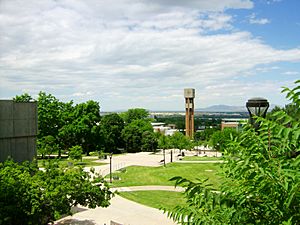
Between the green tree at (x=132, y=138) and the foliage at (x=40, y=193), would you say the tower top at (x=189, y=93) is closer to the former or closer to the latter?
the green tree at (x=132, y=138)

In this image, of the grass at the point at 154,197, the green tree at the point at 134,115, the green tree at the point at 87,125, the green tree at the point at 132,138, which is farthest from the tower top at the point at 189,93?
the grass at the point at 154,197

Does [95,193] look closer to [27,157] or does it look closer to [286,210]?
[27,157]

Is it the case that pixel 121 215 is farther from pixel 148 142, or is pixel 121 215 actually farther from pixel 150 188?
pixel 148 142

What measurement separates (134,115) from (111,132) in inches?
1056

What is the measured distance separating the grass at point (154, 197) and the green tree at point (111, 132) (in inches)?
1469

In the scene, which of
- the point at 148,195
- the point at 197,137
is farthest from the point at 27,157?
the point at 197,137

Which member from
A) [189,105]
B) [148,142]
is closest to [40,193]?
[148,142]

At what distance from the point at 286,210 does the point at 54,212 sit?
13115 mm

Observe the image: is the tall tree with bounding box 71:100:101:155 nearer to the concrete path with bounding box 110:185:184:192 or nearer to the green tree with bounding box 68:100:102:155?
the green tree with bounding box 68:100:102:155

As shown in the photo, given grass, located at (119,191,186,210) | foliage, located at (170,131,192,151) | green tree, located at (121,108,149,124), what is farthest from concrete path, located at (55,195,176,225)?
green tree, located at (121,108,149,124)

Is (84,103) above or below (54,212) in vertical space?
above

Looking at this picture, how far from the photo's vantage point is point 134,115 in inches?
3716

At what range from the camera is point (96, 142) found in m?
60.4

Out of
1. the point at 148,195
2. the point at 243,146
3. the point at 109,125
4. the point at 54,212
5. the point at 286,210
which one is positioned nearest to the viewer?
the point at 286,210
